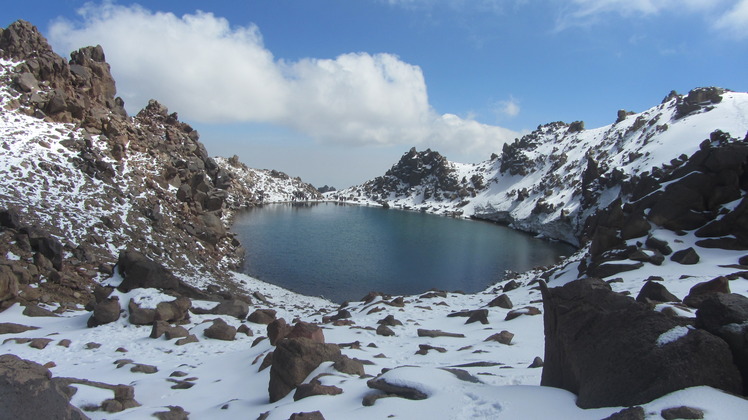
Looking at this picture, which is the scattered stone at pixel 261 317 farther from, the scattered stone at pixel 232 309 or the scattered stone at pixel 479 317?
the scattered stone at pixel 479 317

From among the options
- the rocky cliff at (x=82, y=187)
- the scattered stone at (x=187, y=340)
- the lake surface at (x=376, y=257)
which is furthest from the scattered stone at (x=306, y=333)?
the lake surface at (x=376, y=257)

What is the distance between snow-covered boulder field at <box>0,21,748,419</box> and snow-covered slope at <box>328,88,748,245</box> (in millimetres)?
34186

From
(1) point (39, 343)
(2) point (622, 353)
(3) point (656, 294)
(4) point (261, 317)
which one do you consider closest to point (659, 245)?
(3) point (656, 294)

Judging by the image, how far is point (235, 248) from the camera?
5562cm

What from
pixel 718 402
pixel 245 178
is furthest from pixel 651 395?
pixel 245 178

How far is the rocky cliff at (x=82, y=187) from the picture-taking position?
26.4m

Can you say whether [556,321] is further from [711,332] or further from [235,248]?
[235,248]

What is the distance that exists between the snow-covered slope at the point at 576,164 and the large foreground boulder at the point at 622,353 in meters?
54.8

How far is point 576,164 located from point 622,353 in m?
140

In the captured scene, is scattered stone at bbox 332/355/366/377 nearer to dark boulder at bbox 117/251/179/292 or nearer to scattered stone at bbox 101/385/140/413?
scattered stone at bbox 101/385/140/413

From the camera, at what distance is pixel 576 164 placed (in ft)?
438

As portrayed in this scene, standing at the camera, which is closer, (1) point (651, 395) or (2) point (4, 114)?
(1) point (651, 395)

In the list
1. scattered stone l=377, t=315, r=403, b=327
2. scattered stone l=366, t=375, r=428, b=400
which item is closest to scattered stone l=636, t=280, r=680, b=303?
scattered stone l=366, t=375, r=428, b=400

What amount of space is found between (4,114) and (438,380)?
48165mm
